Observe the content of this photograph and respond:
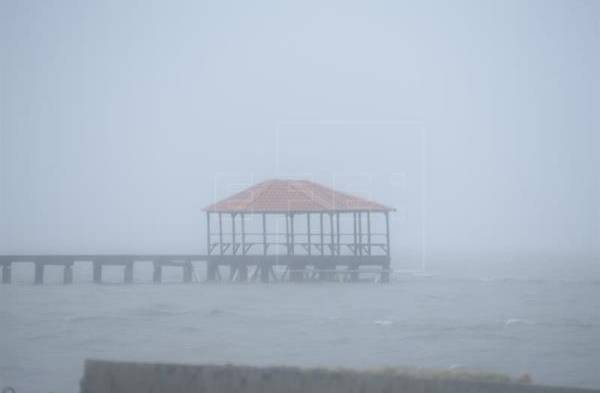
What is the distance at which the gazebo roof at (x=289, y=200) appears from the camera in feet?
132

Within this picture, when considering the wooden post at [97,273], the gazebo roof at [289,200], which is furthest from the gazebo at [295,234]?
the wooden post at [97,273]

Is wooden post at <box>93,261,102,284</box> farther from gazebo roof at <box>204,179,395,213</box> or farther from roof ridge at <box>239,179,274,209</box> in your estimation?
roof ridge at <box>239,179,274,209</box>

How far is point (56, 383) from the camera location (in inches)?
666

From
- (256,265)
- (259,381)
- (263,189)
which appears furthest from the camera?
(256,265)

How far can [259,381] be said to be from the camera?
8445 millimetres

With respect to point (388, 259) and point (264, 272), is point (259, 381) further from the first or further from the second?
point (264, 272)

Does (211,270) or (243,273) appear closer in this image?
(243,273)

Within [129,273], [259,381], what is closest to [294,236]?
[129,273]

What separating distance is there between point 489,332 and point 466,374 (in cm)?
2000

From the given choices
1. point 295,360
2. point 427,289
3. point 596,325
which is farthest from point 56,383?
point 427,289

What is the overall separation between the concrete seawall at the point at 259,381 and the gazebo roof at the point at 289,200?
103ft

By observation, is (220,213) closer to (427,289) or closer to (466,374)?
(427,289)

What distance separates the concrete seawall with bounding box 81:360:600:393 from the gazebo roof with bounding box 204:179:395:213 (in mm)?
31433

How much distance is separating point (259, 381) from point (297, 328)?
2063 centimetres
